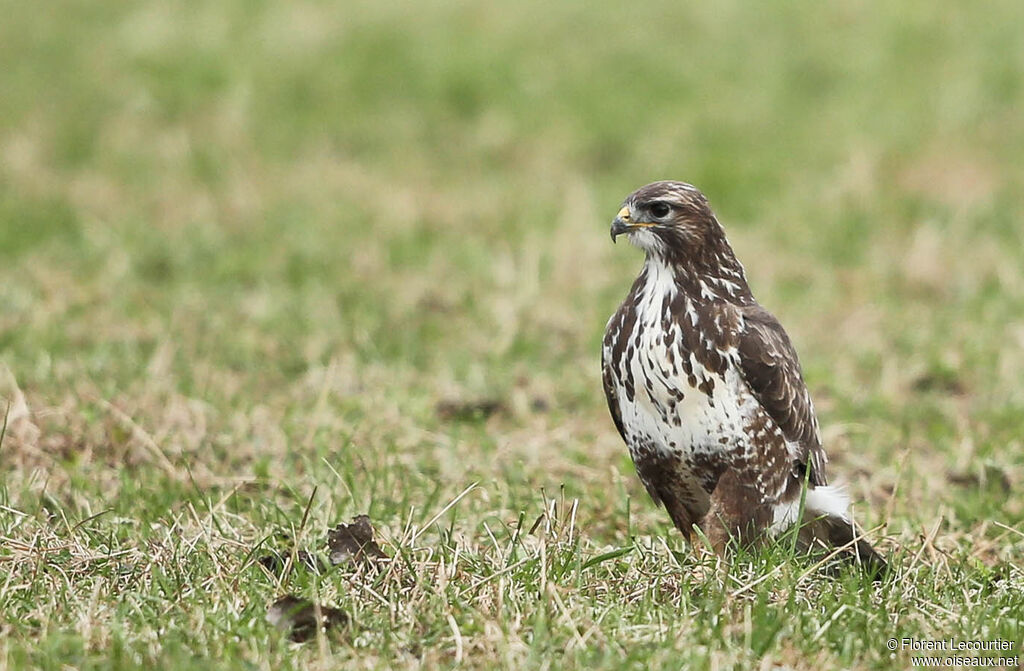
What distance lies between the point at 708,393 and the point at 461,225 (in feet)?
20.2

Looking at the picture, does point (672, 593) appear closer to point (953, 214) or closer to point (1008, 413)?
point (1008, 413)

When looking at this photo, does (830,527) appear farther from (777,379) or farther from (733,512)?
(777,379)

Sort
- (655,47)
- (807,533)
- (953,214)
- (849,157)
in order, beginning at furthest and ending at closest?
(655,47) < (849,157) < (953,214) < (807,533)

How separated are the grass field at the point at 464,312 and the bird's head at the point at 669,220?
0.89 m

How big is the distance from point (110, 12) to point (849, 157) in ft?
23.1

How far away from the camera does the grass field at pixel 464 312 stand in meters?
3.94

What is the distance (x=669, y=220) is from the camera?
4.63 meters

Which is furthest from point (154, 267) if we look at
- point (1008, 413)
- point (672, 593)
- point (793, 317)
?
point (672, 593)

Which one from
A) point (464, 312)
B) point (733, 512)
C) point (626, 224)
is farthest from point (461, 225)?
point (733, 512)

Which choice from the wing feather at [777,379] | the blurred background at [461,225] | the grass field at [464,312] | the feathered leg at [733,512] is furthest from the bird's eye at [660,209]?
the blurred background at [461,225]

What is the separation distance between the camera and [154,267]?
364 inches

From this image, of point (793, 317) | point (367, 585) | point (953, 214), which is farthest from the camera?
point (953, 214)

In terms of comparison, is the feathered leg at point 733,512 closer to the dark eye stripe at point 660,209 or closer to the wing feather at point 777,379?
the wing feather at point 777,379

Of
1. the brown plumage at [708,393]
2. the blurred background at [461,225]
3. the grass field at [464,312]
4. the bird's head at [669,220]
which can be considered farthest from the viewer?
the blurred background at [461,225]
